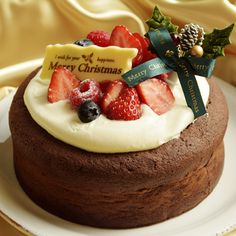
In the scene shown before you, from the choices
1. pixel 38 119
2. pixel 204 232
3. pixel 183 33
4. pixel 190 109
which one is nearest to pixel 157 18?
pixel 183 33

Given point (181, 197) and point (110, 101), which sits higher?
point (110, 101)

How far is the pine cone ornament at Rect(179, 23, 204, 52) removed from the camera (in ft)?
7.12

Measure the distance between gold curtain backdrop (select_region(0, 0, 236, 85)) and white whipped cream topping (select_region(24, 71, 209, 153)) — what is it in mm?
1122

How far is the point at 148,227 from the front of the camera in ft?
7.22

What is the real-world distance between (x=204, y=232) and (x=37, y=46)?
5.44 ft

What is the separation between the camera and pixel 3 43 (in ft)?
10.8

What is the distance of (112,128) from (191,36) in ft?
1.45

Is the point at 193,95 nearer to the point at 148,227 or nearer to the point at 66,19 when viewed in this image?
the point at 148,227

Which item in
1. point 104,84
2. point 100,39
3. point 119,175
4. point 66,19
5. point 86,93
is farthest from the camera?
point 66,19

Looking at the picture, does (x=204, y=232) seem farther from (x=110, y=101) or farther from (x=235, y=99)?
(x=235, y=99)

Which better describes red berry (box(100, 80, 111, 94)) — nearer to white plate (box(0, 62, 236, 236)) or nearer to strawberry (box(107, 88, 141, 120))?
strawberry (box(107, 88, 141, 120))

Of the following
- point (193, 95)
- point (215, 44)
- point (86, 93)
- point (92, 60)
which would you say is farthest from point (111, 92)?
point (215, 44)

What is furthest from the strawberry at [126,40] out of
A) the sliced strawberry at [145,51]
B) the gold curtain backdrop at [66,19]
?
the gold curtain backdrop at [66,19]

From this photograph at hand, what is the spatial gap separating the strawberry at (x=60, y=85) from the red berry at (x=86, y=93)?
1.9 inches
